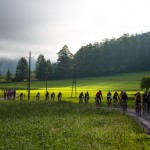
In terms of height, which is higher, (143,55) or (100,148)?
(143,55)

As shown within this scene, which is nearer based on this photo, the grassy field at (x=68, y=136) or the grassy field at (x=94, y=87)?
the grassy field at (x=68, y=136)

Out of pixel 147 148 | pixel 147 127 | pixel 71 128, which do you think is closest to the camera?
pixel 147 148

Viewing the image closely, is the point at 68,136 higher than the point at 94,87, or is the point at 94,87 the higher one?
the point at 68,136

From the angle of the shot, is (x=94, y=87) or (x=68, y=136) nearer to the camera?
(x=68, y=136)

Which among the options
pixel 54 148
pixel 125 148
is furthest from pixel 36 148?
pixel 125 148

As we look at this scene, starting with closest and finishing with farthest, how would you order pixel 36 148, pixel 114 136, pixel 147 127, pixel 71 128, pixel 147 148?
1. pixel 36 148
2. pixel 147 148
3. pixel 114 136
4. pixel 71 128
5. pixel 147 127

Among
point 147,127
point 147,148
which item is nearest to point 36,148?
point 147,148

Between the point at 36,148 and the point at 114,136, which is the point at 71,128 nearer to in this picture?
the point at 114,136

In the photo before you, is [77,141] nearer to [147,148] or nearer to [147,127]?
[147,148]

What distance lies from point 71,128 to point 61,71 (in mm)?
163473

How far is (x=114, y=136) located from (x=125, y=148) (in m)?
3.24

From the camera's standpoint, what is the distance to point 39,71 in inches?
7712

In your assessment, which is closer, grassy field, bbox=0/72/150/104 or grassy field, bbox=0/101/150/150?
grassy field, bbox=0/101/150/150

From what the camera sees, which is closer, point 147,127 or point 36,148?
point 36,148
